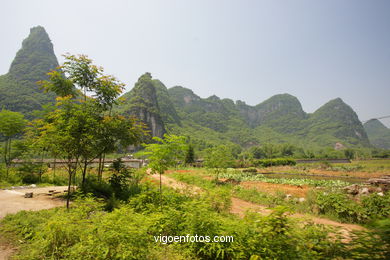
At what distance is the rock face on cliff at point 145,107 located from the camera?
316 feet

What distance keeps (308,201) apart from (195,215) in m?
7.52

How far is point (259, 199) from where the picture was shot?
10.3 metres

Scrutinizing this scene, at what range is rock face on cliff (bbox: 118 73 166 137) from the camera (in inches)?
3796

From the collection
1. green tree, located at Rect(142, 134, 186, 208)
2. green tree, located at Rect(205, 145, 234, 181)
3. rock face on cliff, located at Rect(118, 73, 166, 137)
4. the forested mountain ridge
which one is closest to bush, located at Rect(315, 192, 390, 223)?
green tree, located at Rect(142, 134, 186, 208)

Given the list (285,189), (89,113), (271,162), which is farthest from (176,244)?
(271,162)

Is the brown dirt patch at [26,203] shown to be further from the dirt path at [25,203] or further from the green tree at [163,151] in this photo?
the green tree at [163,151]

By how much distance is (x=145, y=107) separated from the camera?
10162 cm

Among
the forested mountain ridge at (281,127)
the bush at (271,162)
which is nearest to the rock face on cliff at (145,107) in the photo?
the forested mountain ridge at (281,127)

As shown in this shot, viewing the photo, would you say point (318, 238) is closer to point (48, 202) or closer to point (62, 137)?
point (62, 137)

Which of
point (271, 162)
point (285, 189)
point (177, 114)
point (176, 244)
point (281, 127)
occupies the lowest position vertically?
point (271, 162)

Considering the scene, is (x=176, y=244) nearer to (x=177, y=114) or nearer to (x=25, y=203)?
(x=25, y=203)

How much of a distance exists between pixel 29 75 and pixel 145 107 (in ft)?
187

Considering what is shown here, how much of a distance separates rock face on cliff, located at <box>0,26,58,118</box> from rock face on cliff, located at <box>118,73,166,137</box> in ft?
105

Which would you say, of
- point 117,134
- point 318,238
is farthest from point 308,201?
point 117,134
